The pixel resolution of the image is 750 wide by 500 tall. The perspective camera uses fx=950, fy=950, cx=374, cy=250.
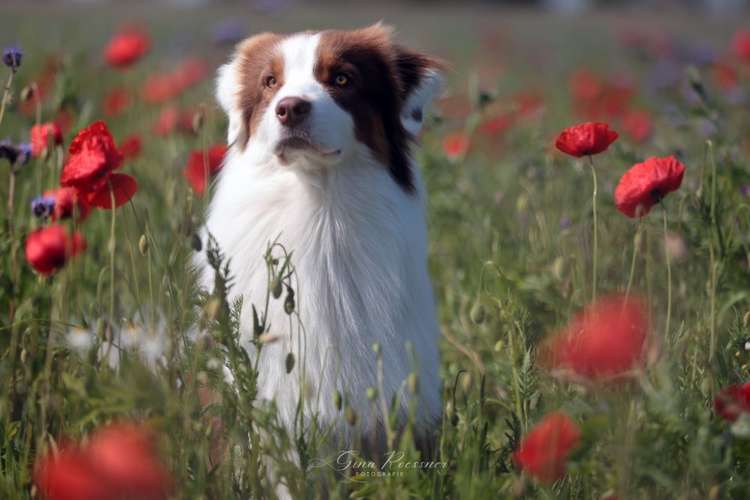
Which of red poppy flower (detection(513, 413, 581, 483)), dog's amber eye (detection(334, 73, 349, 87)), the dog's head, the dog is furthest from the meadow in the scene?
dog's amber eye (detection(334, 73, 349, 87))

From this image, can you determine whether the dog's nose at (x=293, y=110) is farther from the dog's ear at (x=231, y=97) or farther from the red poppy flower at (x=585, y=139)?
the red poppy flower at (x=585, y=139)

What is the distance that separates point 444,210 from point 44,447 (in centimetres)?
271

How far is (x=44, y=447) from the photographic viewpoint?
2.32 m

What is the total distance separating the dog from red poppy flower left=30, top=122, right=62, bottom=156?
58cm

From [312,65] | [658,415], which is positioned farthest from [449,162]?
[658,415]

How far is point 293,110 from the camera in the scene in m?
2.94

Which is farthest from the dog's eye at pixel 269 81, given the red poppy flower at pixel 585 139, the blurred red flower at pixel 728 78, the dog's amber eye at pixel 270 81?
the blurred red flower at pixel 728 78

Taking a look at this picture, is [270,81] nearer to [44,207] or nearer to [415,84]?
[415,84]

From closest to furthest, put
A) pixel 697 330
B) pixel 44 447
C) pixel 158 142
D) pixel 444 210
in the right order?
pixel 44 447, pixel 697 330, pixel 444 210, pixel 158 142

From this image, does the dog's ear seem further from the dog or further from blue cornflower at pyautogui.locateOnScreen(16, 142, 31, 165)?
blue cornflower at pyautogui.locateOnScreen(16, 142, 31, 165)

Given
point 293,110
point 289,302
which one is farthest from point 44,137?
point 289,302

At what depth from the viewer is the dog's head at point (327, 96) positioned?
3.02m

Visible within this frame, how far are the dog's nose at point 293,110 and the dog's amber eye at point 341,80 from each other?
271 mm

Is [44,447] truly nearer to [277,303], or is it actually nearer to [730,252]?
[277,303]
